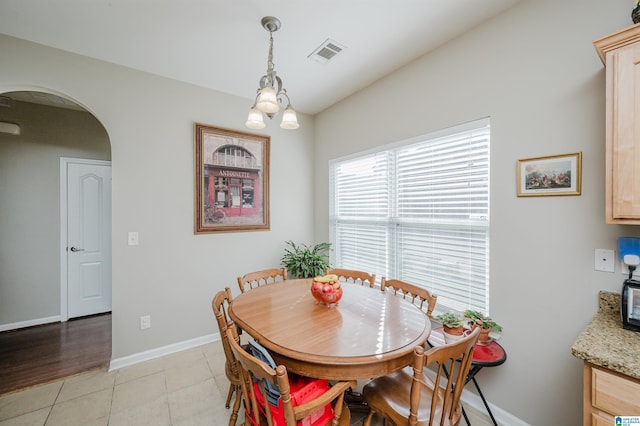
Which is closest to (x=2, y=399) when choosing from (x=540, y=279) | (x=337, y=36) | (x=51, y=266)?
(x=51, y=266)

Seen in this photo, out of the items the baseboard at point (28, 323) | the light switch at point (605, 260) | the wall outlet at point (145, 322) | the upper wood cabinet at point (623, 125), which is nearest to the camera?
the upper wood cabinet at point (623, 125)

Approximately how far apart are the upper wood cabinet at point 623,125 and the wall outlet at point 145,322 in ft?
12.2

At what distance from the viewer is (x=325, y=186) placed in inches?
148

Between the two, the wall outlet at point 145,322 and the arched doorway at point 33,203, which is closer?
the wall outlet at point 145,322

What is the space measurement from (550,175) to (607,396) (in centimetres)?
121

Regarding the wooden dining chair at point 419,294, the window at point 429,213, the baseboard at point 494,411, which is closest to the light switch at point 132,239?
→ the window at point 429,213

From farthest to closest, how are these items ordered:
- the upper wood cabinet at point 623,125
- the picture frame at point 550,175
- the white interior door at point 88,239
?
the white interior door at point 88,239, the picture frame at point 550,175, the upper wood cabinet at point 623,125

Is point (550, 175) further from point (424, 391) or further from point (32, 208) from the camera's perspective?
point (32, 208)

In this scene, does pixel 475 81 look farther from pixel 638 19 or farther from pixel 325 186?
pixel 325 186

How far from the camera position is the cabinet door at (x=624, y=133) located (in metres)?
1.21

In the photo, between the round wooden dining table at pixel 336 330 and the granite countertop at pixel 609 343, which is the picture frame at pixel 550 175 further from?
the round wooden dining table at pixel 336 330

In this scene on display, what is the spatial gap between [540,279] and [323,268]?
218 centimetres

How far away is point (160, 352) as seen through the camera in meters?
2.77

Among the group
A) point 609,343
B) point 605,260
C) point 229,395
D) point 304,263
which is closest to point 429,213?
point 605,260
